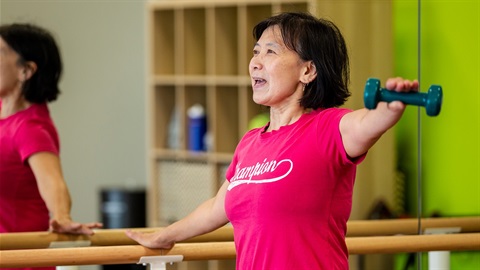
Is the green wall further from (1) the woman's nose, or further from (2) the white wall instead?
(2) the white wall

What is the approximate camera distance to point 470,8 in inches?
90.9

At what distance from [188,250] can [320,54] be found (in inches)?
20.5

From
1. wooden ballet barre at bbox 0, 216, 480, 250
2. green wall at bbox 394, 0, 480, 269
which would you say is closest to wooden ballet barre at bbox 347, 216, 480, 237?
wooden ballet barre at bbox 0, 216, 480, 250

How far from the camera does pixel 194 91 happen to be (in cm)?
440

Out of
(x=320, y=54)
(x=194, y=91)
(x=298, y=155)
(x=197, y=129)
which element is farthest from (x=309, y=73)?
(x=194, y=91)

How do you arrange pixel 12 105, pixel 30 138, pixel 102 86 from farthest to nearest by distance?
1. pixel 102 86
2. pixel 12 105
3. pixel 30 138

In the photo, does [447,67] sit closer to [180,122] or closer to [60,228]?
[60,228]

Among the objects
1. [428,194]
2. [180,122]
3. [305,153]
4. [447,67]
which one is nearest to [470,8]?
[447,67]

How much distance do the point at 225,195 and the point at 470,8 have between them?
2.90ft

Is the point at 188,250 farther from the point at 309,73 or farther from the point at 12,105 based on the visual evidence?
the point at 12,105

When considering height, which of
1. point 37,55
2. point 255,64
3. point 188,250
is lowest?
point 188,250

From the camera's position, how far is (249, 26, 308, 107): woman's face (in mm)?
1674

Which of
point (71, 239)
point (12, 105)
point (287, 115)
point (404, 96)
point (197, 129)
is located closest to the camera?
point (404, 96)

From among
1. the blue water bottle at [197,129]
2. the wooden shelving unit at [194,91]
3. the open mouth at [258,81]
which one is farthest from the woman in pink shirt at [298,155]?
the blue water bottle at [197,129]
